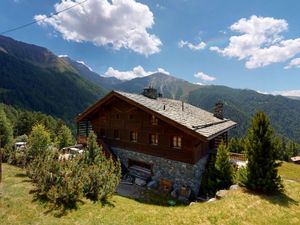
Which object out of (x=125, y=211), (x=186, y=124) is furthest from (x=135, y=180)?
(x=125, y=211)

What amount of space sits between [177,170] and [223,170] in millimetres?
3854

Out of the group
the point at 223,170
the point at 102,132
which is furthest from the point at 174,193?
the point at 102,132

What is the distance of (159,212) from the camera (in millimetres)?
11992

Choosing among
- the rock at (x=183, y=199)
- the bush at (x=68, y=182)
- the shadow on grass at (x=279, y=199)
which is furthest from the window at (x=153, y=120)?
the shadow on grass at (x=279, y=199)

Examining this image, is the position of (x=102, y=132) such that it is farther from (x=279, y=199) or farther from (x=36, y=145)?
(x=279, y=199)

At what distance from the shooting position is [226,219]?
10.4 metres

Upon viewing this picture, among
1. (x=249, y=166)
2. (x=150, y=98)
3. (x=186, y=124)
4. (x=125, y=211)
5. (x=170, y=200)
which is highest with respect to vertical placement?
(x=150, y=98)

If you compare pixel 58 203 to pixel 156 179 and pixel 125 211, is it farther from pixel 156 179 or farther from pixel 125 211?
pixel 156 179

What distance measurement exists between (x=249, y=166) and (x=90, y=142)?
12234 millimetres

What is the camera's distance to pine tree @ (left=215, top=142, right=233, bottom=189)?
1775cm

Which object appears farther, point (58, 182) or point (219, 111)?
point (219, 111)

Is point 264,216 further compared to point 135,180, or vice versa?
point 135,180

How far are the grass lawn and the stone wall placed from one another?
5884 mm

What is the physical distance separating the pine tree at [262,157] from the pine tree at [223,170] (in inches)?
156
